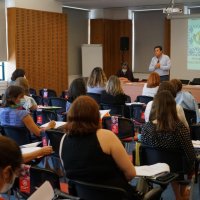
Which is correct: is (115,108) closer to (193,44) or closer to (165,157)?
(165,157)

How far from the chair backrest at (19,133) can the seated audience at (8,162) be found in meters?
2.87

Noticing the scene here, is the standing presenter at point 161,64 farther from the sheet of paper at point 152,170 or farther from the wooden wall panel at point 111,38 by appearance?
the sheet of paper at point 152,170

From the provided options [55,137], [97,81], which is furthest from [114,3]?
[55,137]

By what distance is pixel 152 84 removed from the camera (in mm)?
6992

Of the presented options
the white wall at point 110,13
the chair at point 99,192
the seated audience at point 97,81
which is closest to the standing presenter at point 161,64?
the seated audience at point 97,81

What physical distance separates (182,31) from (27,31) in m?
4.59

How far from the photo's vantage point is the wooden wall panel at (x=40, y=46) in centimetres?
1075

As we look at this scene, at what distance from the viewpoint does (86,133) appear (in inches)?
109

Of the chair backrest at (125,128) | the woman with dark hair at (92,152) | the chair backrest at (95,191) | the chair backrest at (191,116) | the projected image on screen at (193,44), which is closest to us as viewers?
the chair backrest at (95,191)

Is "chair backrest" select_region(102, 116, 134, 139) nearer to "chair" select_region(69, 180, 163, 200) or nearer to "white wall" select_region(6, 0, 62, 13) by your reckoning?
"chair" select_region(69, 180, 163, 200)

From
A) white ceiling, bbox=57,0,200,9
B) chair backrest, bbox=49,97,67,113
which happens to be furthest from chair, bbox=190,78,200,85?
chair backrest, bbox=49,97,67,113

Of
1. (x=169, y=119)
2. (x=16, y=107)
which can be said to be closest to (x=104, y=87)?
(x=16, y=107)

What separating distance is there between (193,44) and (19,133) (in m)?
8.39

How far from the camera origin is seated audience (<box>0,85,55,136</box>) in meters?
4.44
